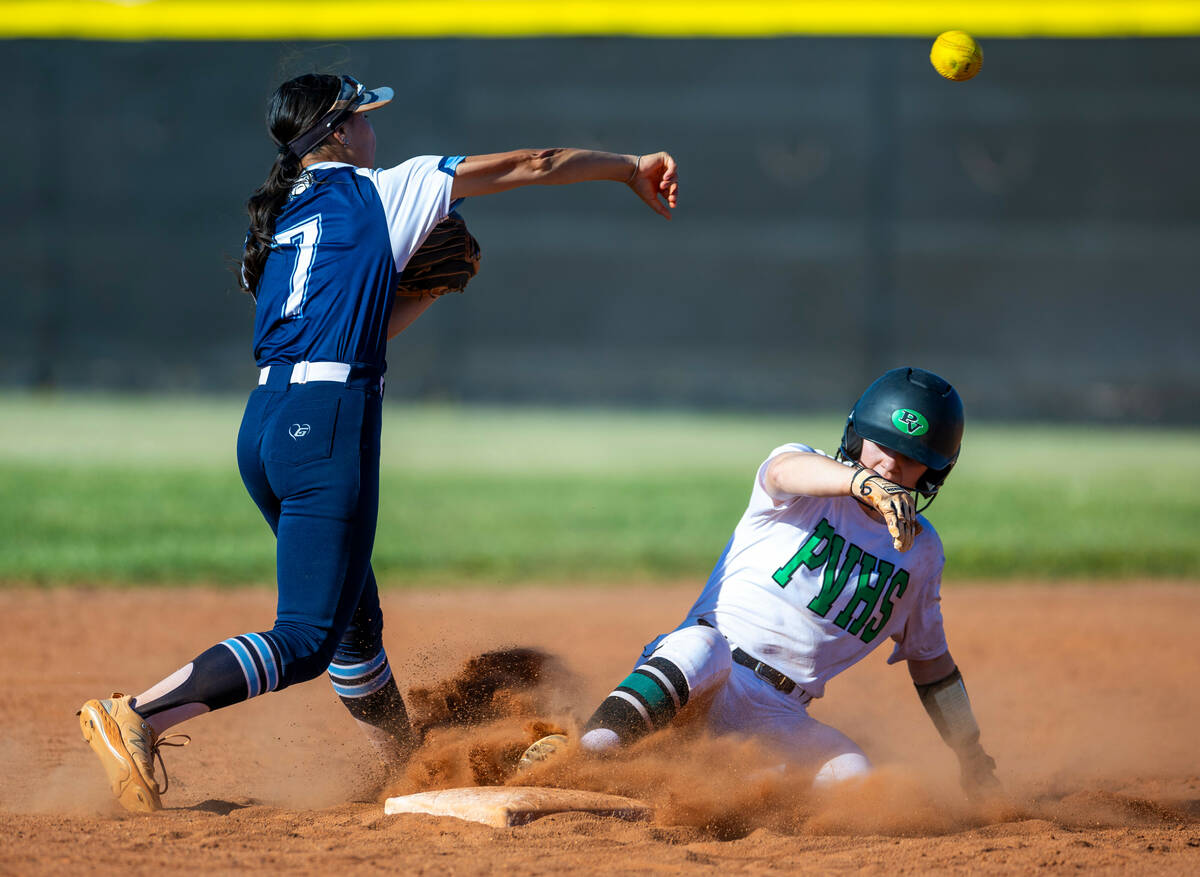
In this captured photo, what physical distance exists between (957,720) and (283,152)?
2.13m

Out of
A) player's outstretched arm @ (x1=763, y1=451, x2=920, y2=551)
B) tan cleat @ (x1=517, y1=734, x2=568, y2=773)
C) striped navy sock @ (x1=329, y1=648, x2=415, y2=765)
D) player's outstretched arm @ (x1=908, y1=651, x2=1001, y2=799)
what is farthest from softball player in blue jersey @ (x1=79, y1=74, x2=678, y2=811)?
player's outstretched arm @ (x1=908, y1=651, x2=1001, y2=799)

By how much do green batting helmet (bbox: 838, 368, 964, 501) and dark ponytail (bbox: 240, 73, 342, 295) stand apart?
1.43m

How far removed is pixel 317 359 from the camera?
2602mm

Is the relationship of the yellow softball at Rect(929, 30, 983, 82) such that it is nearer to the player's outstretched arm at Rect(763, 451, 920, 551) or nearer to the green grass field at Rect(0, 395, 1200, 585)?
the player's outstretched arm at Rect(763, 451, 920, 551)

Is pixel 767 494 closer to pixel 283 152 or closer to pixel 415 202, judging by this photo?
pixel 415 202

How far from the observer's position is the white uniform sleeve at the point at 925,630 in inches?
118

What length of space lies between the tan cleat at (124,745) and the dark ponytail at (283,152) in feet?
3.30

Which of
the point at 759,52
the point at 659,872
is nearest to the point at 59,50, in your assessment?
the point at 759,52

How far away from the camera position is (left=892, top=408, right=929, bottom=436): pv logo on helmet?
2887mm

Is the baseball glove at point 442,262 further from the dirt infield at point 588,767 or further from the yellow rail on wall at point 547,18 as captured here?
the yellow rail on wall at point 547,18

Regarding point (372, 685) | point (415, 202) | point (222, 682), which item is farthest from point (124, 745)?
point (415, 202)

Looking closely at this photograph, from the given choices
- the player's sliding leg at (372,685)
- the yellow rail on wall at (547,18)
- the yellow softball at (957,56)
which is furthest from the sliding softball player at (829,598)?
the yellow rail on wall at (547,18)

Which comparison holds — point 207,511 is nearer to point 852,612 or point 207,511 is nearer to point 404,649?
point 404,649

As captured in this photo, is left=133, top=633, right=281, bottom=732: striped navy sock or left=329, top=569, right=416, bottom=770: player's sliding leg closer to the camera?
left=133, top=633, right=281, bottom=732: striped navy sock
